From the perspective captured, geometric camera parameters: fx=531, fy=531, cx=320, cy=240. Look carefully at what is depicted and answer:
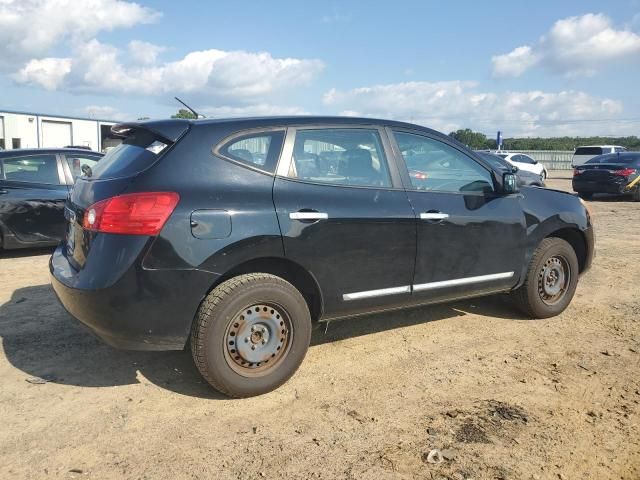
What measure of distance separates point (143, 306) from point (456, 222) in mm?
2386

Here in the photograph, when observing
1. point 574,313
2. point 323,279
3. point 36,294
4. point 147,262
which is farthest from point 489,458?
point 36,294

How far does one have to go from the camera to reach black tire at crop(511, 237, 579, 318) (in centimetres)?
471

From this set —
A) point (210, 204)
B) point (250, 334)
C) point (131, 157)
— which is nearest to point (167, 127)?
point (131, 157)

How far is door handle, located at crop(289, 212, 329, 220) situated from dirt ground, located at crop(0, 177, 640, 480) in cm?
112

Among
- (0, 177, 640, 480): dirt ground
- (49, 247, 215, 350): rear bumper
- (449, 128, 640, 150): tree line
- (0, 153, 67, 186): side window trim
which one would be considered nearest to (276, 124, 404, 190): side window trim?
(49, 247, 215, 350): rear bumper

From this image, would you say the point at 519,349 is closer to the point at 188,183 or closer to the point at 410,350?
the point at 410,350

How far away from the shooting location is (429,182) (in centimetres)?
412

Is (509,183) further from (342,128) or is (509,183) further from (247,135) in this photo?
(247,135)

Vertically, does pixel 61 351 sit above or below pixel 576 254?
below

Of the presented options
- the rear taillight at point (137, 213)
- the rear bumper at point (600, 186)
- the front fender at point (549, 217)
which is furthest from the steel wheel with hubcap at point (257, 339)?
the rear bumper at point (600, 186)

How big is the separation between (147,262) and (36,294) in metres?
3.20

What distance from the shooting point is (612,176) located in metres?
16.1

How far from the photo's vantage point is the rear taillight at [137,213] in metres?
2.97

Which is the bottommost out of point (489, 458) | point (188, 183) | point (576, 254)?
point (489, 458)
